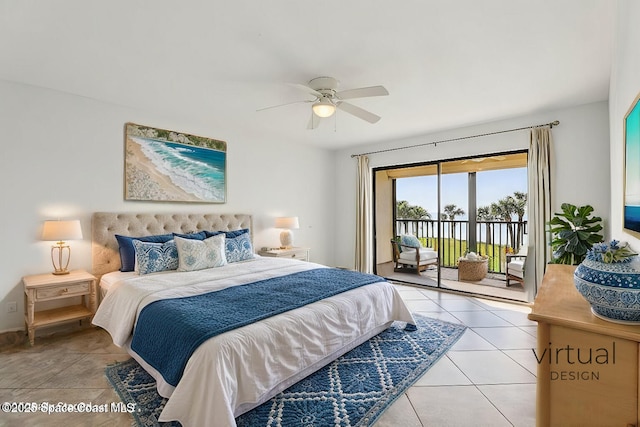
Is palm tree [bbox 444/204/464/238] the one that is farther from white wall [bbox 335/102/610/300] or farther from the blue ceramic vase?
the blue ceramic vase

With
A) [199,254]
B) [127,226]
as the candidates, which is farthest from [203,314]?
[127,226]

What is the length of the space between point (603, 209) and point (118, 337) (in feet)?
17.3

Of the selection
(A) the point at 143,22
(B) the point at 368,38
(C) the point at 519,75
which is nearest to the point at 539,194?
(C) the point at 519,75

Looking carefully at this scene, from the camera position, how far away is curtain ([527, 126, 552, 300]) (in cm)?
389

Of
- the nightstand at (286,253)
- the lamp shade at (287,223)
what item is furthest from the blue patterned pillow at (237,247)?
the lamp shade at (287,223)

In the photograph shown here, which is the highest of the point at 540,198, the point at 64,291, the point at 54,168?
the point at 54,168

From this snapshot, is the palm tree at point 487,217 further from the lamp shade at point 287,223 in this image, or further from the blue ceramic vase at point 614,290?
the blue ceramic vase at point 614,290

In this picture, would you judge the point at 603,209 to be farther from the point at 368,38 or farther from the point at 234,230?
the point at 234,230

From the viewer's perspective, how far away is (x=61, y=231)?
9.76ft

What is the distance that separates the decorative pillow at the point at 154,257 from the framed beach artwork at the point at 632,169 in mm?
3804

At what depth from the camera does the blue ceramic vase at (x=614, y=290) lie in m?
1.02

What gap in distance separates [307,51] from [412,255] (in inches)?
175

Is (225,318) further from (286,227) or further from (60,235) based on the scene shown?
(286,227)

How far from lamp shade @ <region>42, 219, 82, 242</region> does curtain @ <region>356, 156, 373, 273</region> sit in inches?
168
